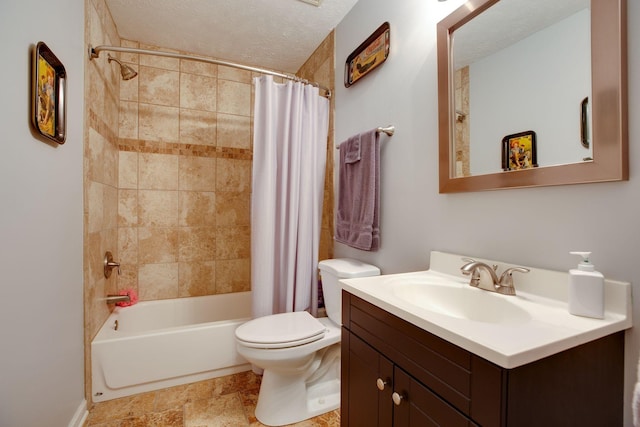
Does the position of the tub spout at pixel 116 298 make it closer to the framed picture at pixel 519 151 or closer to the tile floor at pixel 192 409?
the tile floor at pixel 192 409

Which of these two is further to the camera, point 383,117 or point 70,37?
point 383,117

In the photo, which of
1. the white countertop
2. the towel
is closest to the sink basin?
the white countertop

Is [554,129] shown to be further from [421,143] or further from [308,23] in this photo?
[308,23]

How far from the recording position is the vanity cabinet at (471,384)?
55cm

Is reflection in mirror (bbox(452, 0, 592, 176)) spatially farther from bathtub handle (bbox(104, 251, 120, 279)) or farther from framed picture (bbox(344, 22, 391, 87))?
bathtub handle (bbox(104, 251, 120, 279))

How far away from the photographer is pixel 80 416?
54.5 inches

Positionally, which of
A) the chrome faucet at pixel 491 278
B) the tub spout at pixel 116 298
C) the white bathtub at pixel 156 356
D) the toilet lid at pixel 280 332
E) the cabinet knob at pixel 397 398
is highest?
the chrome faucet at pixel 491 278

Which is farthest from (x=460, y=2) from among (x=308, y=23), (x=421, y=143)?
(x=308, y=23)

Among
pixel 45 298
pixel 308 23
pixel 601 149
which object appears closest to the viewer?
pixel 601 149

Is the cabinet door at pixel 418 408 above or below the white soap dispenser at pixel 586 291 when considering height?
below

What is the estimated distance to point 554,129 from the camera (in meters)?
0.83

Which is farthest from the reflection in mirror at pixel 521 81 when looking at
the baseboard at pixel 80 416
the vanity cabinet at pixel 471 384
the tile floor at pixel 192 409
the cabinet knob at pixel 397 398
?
the baseboard at pixel 80 416

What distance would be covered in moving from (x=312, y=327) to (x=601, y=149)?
4.19 feet

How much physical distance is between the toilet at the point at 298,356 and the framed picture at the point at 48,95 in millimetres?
1136
